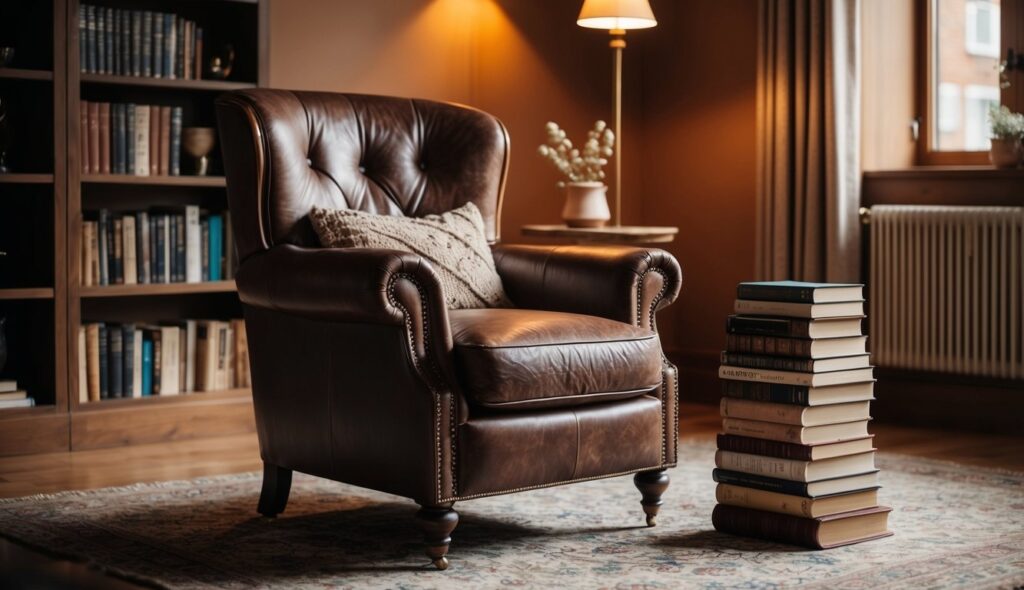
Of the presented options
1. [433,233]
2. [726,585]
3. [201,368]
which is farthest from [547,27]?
[726,585]

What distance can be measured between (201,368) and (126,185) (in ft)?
2.14

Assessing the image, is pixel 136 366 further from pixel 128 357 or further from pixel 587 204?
pixel 587 204

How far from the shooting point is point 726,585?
2.40 m

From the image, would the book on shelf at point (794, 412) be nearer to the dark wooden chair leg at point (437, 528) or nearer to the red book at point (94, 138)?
the dark wooden chair leg at point (437, 528)

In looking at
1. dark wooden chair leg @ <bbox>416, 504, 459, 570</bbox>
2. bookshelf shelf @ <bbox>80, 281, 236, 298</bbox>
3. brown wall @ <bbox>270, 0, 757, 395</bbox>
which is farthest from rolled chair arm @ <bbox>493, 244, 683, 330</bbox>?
brown wall @ <bbox>270, 0, 757, 395</bbox>

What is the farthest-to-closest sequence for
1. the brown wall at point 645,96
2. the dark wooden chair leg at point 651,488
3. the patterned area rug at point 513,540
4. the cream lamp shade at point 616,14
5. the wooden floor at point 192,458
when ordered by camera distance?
the brown wall at point 645,96, the cream lamp shade at point 616,14, the wooden floor at point 192,458, the dark wooden chair leg at point 651,488, the patterned area rug at point 513,540

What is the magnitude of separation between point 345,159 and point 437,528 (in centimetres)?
108

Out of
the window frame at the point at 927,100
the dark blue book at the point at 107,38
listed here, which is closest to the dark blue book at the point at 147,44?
the dark blue book at the point at 107,38

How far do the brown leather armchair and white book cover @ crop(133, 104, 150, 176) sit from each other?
1.11m

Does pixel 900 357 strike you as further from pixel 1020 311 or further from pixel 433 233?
pixel 433 233

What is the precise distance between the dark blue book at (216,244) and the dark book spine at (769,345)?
2026 millimetres

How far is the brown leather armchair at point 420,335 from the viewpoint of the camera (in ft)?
8.29

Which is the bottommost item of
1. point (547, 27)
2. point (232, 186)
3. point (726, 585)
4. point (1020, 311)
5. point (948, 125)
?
point (726, 585)

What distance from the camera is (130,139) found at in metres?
4.09
